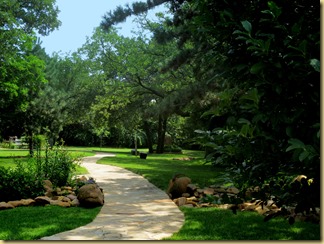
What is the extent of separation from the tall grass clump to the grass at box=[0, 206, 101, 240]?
692 mm

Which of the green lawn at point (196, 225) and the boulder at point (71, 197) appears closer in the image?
the green lawn at point (196, 225)

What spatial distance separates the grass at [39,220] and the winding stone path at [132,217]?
0.51 ft

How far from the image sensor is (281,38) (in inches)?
70.1

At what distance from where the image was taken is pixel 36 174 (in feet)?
20.8

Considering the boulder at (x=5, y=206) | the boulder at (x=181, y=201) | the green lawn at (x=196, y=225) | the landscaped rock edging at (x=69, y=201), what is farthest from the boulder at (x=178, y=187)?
the boulder at (x=5, y=206)

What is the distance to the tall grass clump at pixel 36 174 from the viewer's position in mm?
5676

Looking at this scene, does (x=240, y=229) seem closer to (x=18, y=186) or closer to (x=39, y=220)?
(x=39, y=220)

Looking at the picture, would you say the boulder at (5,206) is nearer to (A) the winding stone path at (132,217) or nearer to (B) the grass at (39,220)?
(B) the grass at (39,220)

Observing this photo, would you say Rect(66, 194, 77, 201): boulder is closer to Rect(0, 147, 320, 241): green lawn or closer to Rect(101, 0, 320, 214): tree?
Rect(0, 147, 320, 241): green lawn

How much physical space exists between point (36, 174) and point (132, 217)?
106 inches

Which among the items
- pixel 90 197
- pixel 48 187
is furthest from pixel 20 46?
pixel 90 197

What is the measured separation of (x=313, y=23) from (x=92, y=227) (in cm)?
303

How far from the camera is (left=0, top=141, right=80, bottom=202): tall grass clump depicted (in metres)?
5.68

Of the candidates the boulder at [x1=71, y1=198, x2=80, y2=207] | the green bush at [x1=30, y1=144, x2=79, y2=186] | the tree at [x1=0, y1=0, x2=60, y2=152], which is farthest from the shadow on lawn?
the tree at [x1=0, y1=0, x2=60, y2=152]
